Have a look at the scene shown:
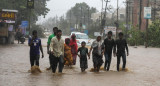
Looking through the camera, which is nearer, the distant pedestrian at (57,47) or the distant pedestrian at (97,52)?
the distant pedestrian at (57,47)

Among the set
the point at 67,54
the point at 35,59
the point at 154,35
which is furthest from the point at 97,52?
the point at 154,35

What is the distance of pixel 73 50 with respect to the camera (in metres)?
17.1

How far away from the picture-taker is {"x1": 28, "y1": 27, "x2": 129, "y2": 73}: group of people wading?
12453 millimetres

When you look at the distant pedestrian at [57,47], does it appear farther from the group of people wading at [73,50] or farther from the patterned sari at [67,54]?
the patterned sari at [67,54]

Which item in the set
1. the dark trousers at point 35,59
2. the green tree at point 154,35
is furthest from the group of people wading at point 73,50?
the green tree at point 154,35

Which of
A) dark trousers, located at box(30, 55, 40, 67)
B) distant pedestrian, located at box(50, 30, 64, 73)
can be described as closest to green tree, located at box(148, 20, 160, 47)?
dark trousers, located at box(30, 55, 40, 67)

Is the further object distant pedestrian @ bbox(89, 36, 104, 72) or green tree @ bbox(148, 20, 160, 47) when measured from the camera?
green tree @ bbox(148, 20, 160, 47)

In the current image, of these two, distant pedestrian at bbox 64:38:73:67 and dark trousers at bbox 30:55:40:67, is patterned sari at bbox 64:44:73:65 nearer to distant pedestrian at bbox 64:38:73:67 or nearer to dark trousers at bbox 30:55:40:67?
distant pedestrian at bbox 64:38:73:67

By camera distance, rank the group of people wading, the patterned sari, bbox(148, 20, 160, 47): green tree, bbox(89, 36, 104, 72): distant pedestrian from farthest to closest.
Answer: bbox(148, 20, 160, 47): green tree → the patterned sari → bbox(89, 36, 104, 72): distant pedestrian → the group of people wading

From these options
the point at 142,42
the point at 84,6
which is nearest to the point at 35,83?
the point at 142,42

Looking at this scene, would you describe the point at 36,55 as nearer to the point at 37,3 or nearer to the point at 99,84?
the point at 99,84

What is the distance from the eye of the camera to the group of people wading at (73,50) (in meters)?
12.5

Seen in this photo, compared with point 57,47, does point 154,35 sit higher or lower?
lower

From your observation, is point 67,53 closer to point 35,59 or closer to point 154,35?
point 35,59
